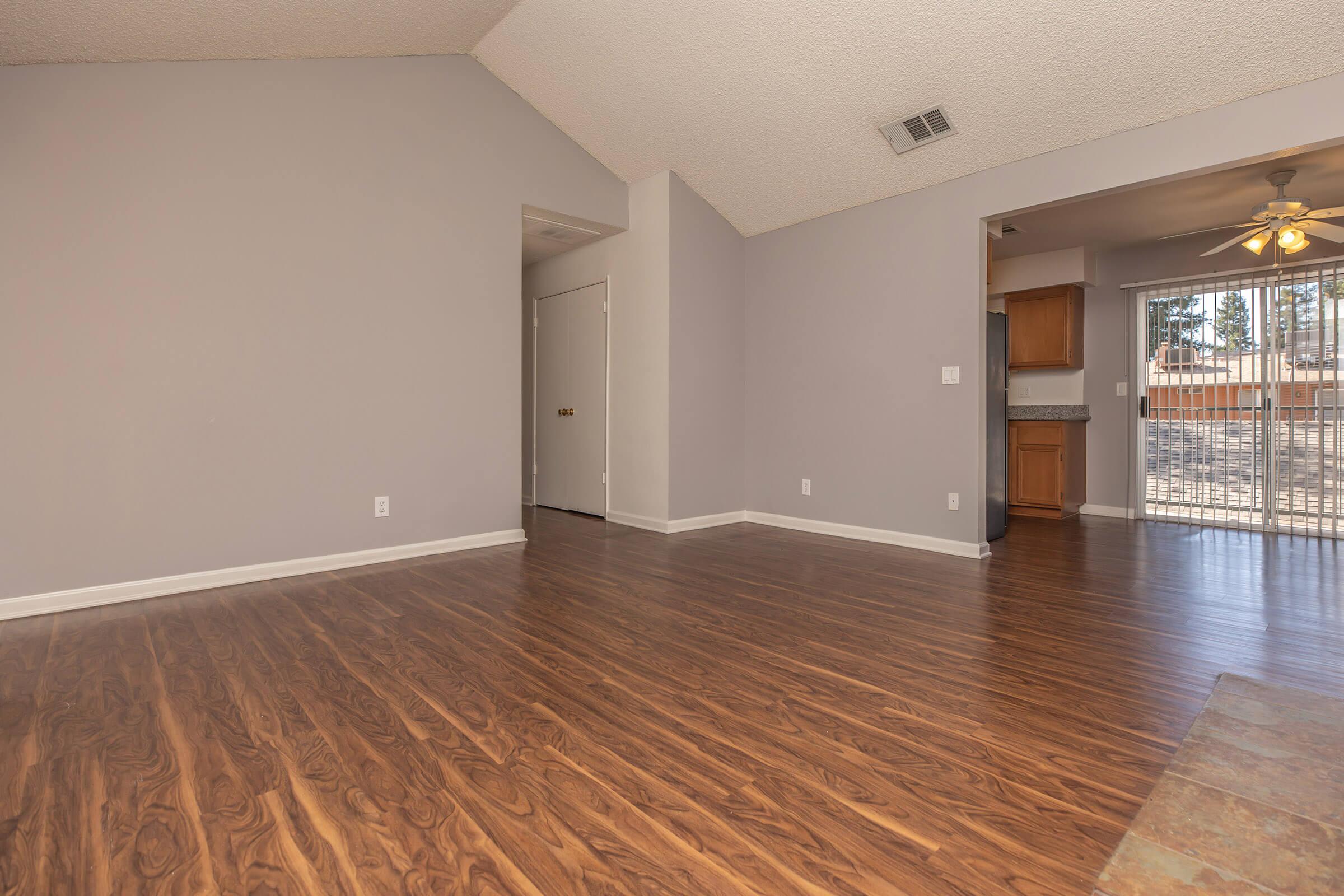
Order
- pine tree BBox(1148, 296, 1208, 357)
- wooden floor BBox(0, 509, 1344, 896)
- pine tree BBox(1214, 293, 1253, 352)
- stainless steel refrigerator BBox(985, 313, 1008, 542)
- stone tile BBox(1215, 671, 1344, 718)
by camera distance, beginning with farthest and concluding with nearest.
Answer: pine tree BBox(1148, 296, 1208, 357), pine tree BBox(1214, 293, 1253, 352), stainless steel refrigerator BBox(985, 313, 1008, 542), stone tile BBox(1215, 671, 1344, 718), wooden floor BBox(0, 509, 1344, 896)

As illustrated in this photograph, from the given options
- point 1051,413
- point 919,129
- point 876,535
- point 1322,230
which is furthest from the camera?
point 1051,413

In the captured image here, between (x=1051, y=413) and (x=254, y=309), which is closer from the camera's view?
(x=254, y=309)

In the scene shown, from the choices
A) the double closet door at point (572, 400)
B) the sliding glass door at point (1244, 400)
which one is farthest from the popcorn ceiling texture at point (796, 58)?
the sliding glass door at point (1244, 400)

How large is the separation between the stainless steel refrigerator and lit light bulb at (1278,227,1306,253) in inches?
62.1

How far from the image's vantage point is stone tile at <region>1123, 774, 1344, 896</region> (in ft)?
3.93

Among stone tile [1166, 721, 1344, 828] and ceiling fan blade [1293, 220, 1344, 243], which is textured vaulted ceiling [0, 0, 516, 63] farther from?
ceiling fan blade [1293, 220, 1344, 243]

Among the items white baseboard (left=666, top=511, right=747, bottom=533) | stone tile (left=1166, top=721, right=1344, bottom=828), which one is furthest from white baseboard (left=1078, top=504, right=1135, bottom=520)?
stone tile (left=1166, top=721, right=1344, bottom=828)

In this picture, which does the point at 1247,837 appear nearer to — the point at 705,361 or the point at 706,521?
the point at 706,521

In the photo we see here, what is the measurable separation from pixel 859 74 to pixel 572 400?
3294 millimetres

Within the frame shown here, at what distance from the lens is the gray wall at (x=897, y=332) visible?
352 centimetres

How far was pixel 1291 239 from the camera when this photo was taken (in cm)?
422

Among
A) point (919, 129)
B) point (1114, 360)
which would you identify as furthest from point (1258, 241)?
point (919, 129)

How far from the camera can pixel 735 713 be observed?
1924mm

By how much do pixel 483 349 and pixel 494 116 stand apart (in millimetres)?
1493
